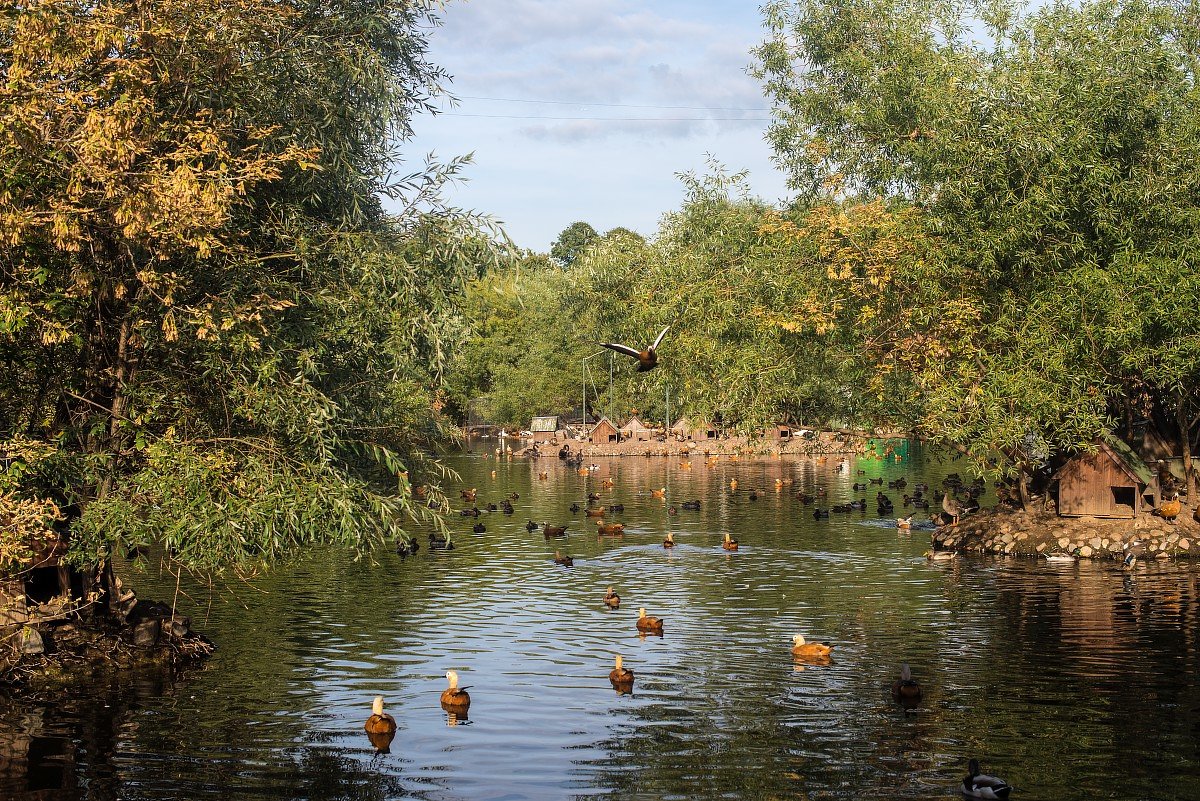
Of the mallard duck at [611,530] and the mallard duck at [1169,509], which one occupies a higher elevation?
the mallard duck at [1169,509]

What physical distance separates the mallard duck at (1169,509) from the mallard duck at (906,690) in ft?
70.2

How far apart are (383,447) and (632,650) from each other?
7880 mm

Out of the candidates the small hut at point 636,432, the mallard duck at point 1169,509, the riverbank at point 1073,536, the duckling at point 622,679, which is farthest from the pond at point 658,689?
the small hut at point 636,432

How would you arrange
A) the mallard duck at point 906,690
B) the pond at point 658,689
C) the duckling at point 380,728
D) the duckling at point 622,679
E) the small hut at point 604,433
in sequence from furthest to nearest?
the small hut at point 604,433 < the duckling at point 622,679 < the mallard duck at point 906,690 < the duckling at point 380,728 < the pond at point 658,689

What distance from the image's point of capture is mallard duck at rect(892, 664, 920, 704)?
2191 centimetres

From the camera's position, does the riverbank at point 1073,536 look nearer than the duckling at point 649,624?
No

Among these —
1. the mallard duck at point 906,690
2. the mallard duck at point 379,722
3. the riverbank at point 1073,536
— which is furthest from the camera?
the riverbank at point 1073,536

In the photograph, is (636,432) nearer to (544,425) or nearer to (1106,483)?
(544,425)

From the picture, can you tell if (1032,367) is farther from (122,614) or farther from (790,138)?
(122,614)

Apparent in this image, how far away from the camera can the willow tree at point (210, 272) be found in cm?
2017

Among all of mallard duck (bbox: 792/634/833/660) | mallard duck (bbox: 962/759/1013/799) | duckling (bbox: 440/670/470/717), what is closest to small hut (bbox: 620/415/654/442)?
mallard duck (bbox: 792/634/833/660)

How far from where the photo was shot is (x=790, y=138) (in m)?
45.8

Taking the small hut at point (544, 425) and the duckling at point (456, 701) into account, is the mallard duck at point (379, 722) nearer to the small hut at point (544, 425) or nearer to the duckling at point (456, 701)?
the duckling at point (456, 701)

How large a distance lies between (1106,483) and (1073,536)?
6.90ft
